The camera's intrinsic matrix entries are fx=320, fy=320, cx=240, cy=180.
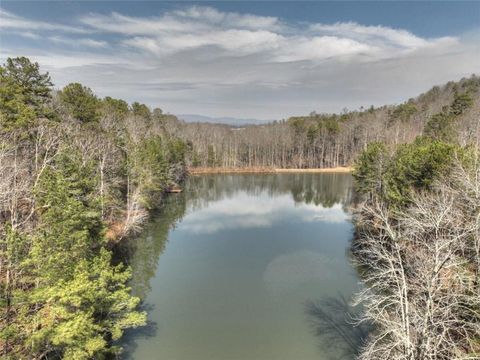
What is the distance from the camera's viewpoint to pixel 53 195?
48.8ft

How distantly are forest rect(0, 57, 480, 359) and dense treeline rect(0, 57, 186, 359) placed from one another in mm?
80

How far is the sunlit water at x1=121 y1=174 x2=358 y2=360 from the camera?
1673 centimetres

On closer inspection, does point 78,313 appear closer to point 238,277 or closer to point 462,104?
point 238,277

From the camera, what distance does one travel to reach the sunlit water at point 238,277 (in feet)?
54.9

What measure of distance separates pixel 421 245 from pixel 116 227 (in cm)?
2637

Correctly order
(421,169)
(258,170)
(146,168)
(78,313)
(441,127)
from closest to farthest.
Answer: (78,313) < (421,169) < (146,168) < (441,127) < (258,170)

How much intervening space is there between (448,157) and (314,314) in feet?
46.2

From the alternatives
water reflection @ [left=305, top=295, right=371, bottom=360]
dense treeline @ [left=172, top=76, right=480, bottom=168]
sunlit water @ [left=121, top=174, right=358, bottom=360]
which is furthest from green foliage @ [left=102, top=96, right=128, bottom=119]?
water reflection @ [left=305, top=295, right=371, bottom=360]

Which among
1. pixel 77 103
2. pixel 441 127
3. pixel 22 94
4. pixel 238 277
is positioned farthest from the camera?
pixel 441 127

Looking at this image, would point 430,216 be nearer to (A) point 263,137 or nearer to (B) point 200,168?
(B) point 200,168

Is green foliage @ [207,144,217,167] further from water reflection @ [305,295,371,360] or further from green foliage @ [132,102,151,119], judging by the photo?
water reflection @ [305,295,371,360]

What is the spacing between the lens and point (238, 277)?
81.4 feet

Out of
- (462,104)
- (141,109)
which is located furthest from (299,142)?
(141,109)

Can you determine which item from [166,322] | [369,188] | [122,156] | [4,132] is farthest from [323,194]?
[4,132]
